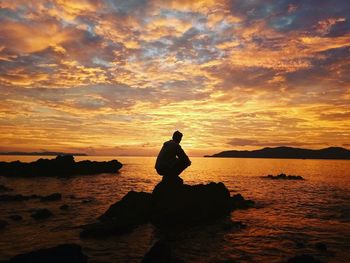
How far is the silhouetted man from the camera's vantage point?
18.5 meters

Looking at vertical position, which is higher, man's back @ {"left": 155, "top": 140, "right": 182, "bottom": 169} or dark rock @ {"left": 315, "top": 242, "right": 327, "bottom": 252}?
man's back @ {"left": 155, "top": 140, "right": 182, "bottom": 169}

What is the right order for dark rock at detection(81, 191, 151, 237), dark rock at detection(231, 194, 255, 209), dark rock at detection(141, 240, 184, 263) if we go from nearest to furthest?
dark rock at detection(141, 240, 184, 263) < dark rock at detection(81, 191, 151, 237) < dark rock at detection(231, 194, 255, 209)

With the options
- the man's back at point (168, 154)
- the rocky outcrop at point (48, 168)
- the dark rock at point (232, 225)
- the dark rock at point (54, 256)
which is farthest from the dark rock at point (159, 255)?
the rocky outcrop at point (48, 168)

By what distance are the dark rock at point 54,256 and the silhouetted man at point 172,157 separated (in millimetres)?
8311

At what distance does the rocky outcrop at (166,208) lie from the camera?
62.6ft

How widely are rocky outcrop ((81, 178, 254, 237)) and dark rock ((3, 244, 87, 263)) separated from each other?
6202 millimetres

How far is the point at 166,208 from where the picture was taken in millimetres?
19453

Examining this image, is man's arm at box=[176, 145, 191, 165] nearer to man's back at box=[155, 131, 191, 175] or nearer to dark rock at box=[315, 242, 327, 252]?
man's back at box=[155, 131, 191, 175]

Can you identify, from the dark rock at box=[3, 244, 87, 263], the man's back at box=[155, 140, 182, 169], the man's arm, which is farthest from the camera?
the man's arm

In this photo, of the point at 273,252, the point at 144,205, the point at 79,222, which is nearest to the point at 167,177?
the point at 144,205

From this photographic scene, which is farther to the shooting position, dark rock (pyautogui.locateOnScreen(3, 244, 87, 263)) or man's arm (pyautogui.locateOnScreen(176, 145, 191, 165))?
man's arm (pyautogui.locateOnScreen(176, 145, 191, 165))

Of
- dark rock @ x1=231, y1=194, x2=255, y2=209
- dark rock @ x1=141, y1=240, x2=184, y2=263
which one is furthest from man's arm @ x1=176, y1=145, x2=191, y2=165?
dark rock @ x1=231, y1=194, x2=255, y2=209

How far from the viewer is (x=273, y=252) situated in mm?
14172

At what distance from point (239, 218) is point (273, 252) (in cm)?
833
